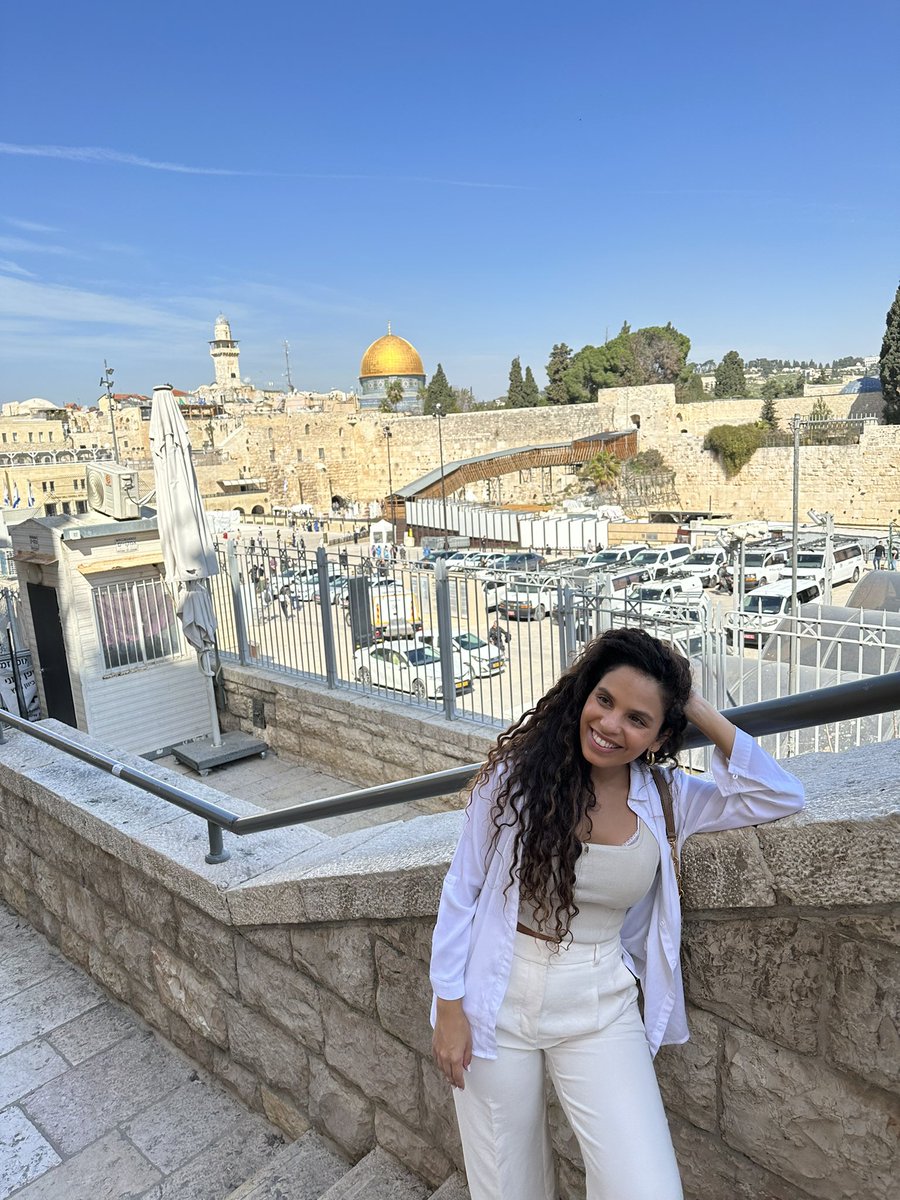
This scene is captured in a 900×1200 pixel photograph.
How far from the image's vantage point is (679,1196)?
1.41 meters

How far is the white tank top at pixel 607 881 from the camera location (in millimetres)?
1425

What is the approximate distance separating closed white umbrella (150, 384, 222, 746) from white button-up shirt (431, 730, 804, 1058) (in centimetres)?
571

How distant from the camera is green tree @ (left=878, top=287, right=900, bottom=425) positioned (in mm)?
36188

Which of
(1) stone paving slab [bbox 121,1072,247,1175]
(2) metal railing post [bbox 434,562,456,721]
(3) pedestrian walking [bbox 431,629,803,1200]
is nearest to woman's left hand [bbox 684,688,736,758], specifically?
(3) pedestrian walking [bbox 431,629,803,1200]

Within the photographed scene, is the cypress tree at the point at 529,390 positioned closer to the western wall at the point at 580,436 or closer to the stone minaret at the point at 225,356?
the western wall at the point at 580,436

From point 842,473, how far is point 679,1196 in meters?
39.8

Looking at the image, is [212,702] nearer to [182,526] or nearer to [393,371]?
[182,526]

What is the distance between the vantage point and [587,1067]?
145cm

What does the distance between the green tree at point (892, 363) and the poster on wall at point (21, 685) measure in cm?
3858

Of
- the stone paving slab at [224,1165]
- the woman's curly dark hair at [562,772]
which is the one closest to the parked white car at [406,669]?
the stone paving slab at [224,1165]

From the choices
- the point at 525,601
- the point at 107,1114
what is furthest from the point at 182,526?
the point at 107,1114

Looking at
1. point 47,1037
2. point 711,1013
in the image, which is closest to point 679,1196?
point 711,1013

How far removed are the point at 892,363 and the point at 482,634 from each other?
37.7 meters

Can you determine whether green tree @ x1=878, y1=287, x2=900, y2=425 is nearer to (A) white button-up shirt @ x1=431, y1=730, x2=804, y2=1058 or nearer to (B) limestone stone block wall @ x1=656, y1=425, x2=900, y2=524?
(B) limestone stone block wall @ x1=656, y1=425, x2=900, y2=524
